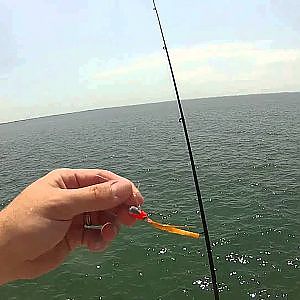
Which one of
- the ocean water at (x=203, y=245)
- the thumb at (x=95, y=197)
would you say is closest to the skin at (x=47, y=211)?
the thumb at (x=95, y=197)

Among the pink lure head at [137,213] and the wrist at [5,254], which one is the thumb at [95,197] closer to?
the pink lure head at [137,213]

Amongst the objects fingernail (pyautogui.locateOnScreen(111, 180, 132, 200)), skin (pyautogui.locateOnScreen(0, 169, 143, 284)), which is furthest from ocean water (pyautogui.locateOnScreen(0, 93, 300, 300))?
fingernail (pyautogui.locateOnScreen(111, 180, 132, 200))

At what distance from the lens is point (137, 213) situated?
3746 millimetres

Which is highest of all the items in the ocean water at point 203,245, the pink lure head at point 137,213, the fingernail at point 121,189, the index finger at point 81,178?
the index finger at point 81,178

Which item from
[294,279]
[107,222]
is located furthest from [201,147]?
[107,222]

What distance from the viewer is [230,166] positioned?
40.3 m

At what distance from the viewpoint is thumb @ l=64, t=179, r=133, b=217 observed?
10.7 feet

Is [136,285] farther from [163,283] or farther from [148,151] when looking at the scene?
[148,151]

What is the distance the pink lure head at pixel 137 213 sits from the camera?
3.72m

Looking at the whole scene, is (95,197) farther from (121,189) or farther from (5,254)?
(5,254)

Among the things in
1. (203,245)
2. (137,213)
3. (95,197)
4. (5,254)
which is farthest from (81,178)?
(203,245)

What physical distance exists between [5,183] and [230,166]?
2759cm

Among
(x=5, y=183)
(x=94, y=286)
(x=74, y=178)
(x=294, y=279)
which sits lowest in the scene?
(x=294, y=279)

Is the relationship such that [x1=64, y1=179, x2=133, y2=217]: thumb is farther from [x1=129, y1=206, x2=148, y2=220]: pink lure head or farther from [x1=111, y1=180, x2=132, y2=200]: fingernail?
[x1=129, y1=206, x2=148, y2=220]: pink lure head
